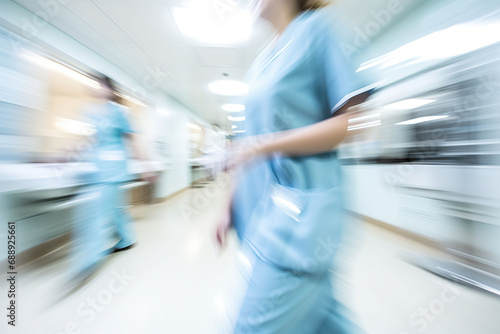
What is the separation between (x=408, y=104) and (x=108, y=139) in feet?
10.9

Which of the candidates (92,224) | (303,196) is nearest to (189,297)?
(92,224)

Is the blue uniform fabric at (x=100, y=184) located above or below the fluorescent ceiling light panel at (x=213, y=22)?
below

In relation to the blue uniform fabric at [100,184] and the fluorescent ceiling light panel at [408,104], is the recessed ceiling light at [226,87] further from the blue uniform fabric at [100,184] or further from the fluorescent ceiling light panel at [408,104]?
the blue uniform fabric at [100,184]

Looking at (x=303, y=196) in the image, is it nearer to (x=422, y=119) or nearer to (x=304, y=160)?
(x=304, y=160)

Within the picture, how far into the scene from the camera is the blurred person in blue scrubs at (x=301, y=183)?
44 centimetres

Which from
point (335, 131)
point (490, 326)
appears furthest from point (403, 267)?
point (335, 131)

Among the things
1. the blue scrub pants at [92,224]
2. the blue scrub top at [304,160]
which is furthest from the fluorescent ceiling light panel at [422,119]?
the blue scrub pants at [92,224]

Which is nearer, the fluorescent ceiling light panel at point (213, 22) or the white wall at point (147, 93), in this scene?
the white wall at point (147, 93)

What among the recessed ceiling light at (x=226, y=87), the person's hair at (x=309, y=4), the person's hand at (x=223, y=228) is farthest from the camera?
the recessed ceiling light at (x=226, y=87)

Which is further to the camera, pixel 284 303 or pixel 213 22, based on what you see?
pixel 213 22

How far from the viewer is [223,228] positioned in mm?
750

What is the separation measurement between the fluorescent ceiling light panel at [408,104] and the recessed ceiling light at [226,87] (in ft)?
10.8

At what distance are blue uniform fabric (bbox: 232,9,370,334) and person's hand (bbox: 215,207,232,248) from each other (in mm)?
249

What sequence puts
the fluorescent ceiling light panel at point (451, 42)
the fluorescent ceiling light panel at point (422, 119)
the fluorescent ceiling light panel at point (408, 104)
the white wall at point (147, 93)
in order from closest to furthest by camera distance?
the fluorescent ceiling light panel at point (451, 42) < the fluorescent ceiling light panel at point (422, 119) < the fluorescent ceiling light panel at point (408, 104) < the white wall at point (147, 93)
